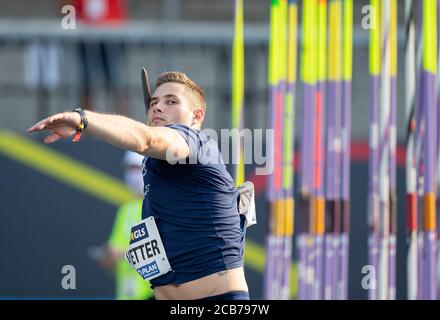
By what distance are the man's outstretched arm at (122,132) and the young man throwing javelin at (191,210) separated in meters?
0.14

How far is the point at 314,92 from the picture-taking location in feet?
29.4

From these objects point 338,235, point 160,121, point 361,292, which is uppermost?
point 160,121

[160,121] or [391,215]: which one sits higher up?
[160,121]

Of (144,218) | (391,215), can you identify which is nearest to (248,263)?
(391,215)

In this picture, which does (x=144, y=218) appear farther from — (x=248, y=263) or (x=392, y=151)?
(x=248, y=263)

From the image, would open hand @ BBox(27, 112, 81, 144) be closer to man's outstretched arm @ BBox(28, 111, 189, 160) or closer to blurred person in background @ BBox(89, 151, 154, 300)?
man's outstretched arm @ BBox(28, 111, 189, 160)

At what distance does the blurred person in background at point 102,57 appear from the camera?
12.6 metres

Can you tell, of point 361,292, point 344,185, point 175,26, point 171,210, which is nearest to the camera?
point 171,210

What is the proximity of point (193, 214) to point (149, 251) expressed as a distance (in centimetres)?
27

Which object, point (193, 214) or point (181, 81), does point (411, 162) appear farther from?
point (193, 214)

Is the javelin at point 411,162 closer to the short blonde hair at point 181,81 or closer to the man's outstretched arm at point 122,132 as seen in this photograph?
the short blonde hair at point 181,81

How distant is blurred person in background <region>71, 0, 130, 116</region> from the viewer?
12.6 m

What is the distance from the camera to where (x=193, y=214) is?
17.5 ft

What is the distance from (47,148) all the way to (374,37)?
16.6ft
